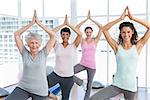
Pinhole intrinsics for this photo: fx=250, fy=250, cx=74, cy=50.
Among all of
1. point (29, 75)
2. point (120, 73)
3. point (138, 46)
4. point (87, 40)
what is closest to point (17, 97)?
point (29, 75)

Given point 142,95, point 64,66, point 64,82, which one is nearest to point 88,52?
point 64,66

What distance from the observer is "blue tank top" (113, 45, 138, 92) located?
2.60 metres

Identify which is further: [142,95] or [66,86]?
[142,95]

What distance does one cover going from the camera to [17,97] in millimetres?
2506

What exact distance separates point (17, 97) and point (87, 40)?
7.27 feet

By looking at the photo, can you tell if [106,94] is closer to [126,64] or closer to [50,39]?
[126,64]

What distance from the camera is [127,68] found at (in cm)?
261

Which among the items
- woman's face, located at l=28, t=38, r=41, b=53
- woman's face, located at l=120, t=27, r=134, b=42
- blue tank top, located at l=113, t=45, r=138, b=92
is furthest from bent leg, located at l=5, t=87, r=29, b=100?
woman's face, located at l=120, t=27, r=134, b=42

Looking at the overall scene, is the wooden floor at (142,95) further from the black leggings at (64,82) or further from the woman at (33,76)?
the woman at (33,76)

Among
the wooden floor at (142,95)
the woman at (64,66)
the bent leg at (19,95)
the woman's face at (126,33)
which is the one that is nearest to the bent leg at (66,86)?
the woman at (64,66)

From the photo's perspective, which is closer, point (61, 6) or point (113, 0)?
point (113, 0)

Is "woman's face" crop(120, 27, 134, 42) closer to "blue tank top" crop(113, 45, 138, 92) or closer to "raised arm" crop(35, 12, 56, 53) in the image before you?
"blue tank top" crop(113, 45, 138, 92)

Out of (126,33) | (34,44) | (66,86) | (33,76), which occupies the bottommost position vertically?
(66,86)

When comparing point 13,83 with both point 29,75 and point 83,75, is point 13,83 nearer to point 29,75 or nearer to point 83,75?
point 83,75
